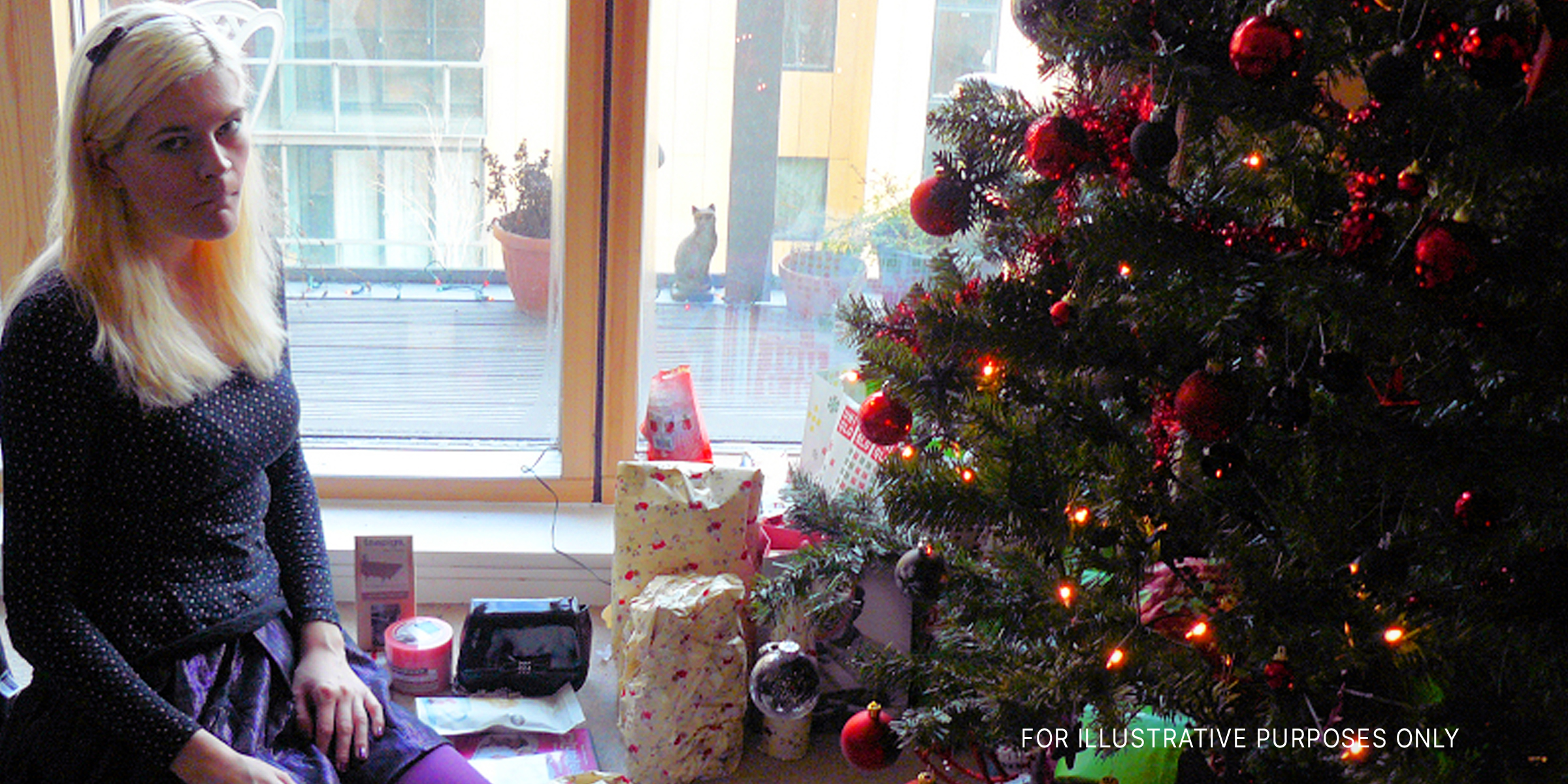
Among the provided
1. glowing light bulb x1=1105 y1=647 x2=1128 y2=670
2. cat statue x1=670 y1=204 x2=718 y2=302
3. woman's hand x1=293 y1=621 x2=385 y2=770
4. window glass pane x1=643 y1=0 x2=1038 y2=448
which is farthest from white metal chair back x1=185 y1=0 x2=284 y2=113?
glowing light bulb x1=1105 y1=647 x2=1128 y2=670

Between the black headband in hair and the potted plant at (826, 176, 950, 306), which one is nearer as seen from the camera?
the black headband in hair

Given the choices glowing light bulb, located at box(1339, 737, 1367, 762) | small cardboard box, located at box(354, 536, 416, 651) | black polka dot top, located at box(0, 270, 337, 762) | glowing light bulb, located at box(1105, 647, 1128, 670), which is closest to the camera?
glowing light bulb, located at box(1339, 737, 1367, 762)

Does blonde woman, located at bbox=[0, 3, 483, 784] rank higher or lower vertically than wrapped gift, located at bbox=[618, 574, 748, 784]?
higher

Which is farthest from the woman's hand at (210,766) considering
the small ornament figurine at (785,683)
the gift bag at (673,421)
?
the gift bag at (673,421)

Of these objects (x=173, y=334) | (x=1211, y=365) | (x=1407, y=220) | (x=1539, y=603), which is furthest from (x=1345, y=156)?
(x=173, y=334)

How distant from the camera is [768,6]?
216 cm

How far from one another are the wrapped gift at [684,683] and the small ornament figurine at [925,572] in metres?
0.48

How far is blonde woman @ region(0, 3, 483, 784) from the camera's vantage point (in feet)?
3.97

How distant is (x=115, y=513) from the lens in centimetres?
127

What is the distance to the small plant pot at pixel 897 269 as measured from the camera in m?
2.27

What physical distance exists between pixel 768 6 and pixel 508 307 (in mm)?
808

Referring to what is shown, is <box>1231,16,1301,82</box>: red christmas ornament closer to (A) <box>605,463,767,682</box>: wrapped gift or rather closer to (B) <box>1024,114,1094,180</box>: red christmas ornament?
(B) <box>1024,114,1094,180</box>: red christmas ornament

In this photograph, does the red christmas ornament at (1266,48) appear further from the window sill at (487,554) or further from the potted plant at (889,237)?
the window sill at (487,554)

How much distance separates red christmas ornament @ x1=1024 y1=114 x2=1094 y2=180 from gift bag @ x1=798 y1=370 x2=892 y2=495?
0.90 metres
